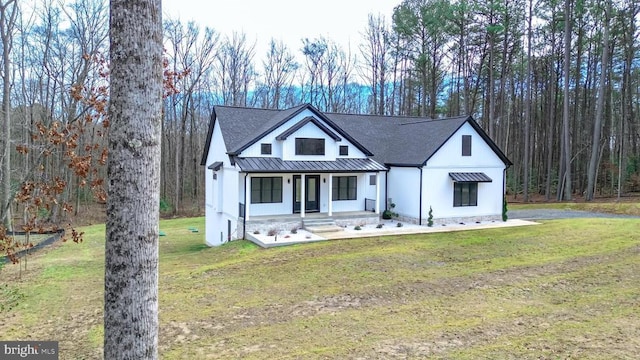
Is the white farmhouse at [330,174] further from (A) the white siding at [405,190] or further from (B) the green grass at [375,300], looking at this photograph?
(B) the green grass at [375,300]

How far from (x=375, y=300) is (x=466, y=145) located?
1245cm

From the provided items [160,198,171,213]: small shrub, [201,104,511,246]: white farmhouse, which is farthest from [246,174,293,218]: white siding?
[160,198,171,213]: small shrub

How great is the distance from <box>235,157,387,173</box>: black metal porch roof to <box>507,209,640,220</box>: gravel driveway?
8482 millimetres

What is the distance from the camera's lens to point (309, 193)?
18828 millimetres

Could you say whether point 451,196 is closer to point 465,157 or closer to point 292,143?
point 465,157

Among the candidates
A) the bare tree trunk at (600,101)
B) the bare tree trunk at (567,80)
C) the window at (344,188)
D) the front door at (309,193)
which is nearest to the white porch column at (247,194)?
the front door at (309,193)

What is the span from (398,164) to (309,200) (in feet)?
14.9

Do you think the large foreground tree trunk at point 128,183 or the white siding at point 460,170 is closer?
the large foreground tree trunk at point 128,183

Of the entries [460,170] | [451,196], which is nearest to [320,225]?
[451,196]

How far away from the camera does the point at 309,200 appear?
18.8 metres

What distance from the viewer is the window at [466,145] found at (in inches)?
762

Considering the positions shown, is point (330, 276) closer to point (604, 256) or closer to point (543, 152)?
point (604, 256)

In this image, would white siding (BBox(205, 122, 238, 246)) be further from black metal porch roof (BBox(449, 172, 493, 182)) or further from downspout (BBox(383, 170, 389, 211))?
black metal porch roof (BBox(449, 172, 493, 182))

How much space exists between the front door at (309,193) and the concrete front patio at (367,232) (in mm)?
1717
